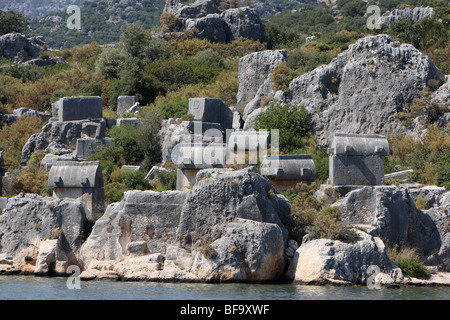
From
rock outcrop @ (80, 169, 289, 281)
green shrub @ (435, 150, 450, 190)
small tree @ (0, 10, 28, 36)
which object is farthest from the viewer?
small tree @ (0, 10, 28, 36)

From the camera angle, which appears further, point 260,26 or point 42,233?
point 260,26

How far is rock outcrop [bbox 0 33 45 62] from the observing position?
47784 millimetres

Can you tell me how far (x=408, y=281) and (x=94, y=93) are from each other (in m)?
23.4

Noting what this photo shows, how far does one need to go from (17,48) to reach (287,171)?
101ft

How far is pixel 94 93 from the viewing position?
37844 millimetres

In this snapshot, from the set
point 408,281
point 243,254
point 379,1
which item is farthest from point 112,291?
point 379,1

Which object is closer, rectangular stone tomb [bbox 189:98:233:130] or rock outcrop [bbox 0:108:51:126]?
rectangular stone tomb [bbox 189:98:233:130]

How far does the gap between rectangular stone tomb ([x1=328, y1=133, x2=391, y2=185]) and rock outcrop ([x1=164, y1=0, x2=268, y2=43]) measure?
29.0 metres

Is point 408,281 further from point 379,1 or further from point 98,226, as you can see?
point 379,1

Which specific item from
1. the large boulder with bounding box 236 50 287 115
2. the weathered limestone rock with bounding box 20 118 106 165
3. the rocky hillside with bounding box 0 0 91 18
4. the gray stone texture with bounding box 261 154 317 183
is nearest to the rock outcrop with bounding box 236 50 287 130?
the large boulder with bounding box 236 50 287 115

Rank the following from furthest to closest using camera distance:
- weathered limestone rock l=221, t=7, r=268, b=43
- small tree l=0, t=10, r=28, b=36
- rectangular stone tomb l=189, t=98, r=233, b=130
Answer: small tree l=0, t=10, r=28, b=36, weathered limestone rock l=221, t=7, r=268, b=43, rectangular stone tomb l=189, t=98, r=233, b=130

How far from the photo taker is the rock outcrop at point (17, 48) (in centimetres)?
4778

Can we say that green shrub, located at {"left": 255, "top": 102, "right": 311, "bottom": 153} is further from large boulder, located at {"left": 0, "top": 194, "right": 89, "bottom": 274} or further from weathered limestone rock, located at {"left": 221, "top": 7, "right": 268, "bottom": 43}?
weathered limestone rock, located at {"left": 221, "top": 7, "right": 268, "bottom": 43}

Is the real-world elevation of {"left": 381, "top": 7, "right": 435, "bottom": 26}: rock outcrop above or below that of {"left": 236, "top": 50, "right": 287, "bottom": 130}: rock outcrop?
above
